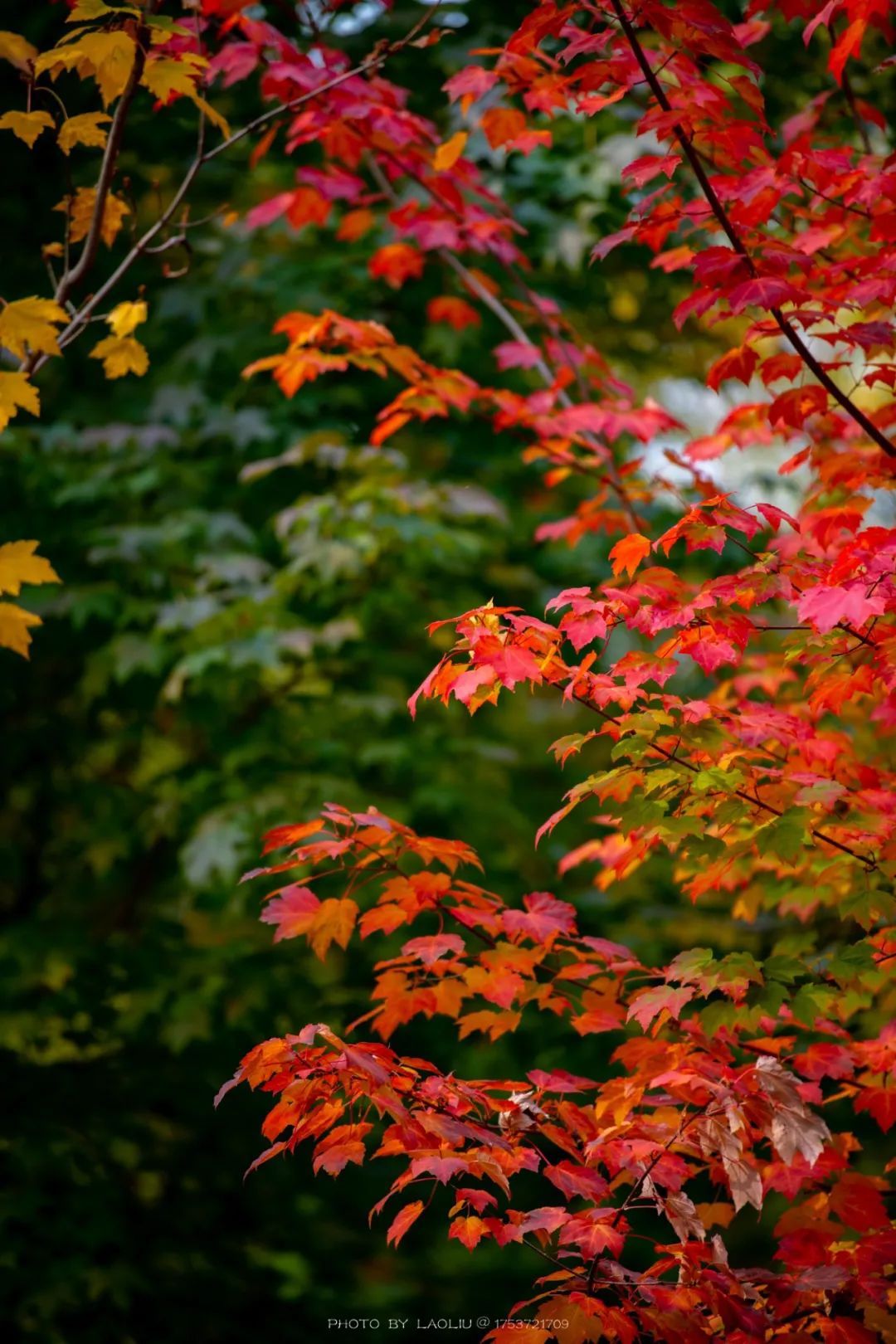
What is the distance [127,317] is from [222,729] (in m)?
2.44

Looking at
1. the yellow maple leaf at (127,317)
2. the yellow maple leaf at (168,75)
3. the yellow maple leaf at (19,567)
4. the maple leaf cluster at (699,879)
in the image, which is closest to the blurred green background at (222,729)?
the yellow maple leaf at (127,317)

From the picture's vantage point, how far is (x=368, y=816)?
2.29 m

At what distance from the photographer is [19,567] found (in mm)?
2086

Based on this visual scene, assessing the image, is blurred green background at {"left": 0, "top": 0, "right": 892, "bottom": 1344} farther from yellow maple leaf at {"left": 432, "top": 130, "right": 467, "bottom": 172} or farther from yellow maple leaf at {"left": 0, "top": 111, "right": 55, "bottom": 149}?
yellow maple leaf at {"left": 0, "top": 111, "right": 55, "bottom": 149}

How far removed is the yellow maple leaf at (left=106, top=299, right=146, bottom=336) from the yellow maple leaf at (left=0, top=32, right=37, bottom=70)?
0.55 metres

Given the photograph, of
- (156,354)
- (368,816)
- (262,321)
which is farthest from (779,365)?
(156,354)

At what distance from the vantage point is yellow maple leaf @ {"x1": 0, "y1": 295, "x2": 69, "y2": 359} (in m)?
2.11

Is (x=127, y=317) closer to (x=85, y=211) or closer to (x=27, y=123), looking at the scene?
(x=85, y=211)

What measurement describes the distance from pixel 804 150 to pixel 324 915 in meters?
1.96

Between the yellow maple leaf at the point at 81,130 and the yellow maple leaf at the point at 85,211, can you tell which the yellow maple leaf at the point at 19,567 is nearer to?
the yellow maple leaf at the point at 81,130

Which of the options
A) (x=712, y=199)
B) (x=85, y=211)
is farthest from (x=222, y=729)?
(x=712, y=199)

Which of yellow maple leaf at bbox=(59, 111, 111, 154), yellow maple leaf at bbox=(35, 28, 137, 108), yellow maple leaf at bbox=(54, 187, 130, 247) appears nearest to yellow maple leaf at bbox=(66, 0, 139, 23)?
yellow maple leaf at bbox=(35, 28, 137, 108)

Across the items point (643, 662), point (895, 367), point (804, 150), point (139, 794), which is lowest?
point (139, 794)

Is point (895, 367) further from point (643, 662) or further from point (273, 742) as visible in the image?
point (273, 742)
